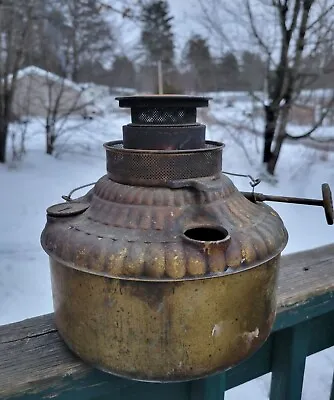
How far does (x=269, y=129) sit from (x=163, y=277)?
5.31 metres

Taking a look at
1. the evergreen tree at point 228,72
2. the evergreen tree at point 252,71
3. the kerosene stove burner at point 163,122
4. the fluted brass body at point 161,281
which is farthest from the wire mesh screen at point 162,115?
the evergreen tree at point 228,72

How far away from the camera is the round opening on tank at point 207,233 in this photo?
626 millimetres

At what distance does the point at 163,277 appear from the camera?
0.58m

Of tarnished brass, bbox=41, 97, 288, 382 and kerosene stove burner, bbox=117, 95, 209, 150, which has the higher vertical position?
kerosene stove burner, bbox=117, 95, 209, 150

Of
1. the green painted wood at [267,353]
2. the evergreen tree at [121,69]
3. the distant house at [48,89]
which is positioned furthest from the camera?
the evergreen tree at [121,69]

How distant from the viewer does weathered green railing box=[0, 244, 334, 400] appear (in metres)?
0.68

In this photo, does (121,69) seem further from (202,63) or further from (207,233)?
(207,233)

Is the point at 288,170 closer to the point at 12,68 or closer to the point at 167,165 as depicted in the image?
the point at 12,68

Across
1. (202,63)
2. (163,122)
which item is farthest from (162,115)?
(202,63)

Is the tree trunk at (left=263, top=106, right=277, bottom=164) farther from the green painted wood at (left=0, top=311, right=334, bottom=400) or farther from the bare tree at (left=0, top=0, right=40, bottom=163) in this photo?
the green painted wood at (left=0, top=311, right=334, bottom=400)

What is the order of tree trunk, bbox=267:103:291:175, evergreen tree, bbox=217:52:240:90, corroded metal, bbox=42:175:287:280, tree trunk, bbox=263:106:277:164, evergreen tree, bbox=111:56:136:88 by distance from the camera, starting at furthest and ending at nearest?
evergreen tree, bbox=111:56:136:88 → evergreen tree, bbox=217:52:240:90 → tree trunk, bbox=263:106:277:164 → tree trunk, bbox=267:103:291:175 → corroded metal, bbox=42:175:287:280

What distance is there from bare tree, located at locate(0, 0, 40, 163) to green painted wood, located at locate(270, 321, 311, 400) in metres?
4.78

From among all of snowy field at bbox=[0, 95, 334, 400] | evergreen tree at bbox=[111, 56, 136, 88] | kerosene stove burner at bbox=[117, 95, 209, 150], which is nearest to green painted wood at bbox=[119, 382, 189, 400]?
kerosene stove burner at bbox=[117, 95, 209, 150]

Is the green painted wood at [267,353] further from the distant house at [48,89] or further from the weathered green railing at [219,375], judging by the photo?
the distant house at [48,89]
